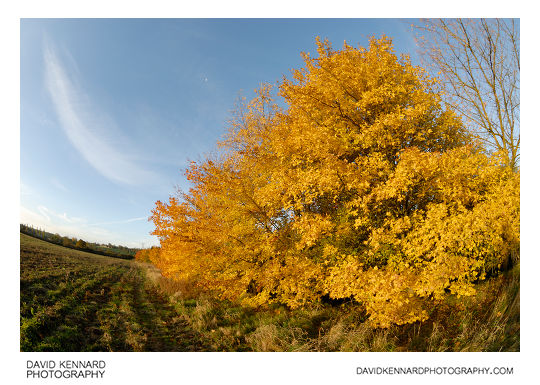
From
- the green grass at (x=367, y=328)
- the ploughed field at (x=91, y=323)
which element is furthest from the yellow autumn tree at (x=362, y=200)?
the ploughed field at (x=91, y=323)

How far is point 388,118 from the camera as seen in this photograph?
18.4ft

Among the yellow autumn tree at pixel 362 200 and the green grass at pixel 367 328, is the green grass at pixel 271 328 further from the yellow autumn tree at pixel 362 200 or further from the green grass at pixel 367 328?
the yellow autumn tree at pixel 362 200

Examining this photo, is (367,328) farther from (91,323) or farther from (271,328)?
(91,323)

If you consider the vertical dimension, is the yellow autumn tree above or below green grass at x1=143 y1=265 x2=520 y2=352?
above

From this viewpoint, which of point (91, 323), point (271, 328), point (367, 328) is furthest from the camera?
point (91, 323)

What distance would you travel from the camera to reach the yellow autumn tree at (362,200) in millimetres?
4734

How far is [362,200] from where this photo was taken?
594 cm

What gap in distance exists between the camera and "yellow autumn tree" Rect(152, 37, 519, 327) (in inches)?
186

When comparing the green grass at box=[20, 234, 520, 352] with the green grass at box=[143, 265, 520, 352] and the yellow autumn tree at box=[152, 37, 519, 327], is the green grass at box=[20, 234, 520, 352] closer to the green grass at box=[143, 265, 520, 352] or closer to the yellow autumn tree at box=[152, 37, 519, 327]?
the green grass at box=[143, 265, 520, 352]

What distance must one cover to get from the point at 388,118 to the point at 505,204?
10.00 feet

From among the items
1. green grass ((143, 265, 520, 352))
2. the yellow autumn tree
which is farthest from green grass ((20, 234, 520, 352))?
the yellow autumn tree

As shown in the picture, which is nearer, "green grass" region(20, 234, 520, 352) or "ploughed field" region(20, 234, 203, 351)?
"green grass" region(20, 234, 520, 352)

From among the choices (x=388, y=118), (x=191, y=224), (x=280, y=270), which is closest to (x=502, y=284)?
(x=388, y=118)

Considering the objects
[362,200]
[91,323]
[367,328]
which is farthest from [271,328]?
[91,323]
